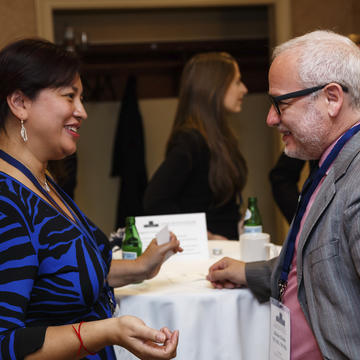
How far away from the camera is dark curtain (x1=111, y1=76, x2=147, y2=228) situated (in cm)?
559

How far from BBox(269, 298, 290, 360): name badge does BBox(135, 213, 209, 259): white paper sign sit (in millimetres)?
761

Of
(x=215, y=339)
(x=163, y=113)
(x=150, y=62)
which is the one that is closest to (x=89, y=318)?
(x=215, y=339)

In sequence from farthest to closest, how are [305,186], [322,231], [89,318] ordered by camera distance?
[305,186] < [89,318] < [322,231]

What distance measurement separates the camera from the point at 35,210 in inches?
57.9

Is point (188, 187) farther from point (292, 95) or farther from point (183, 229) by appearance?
point (292, 95)

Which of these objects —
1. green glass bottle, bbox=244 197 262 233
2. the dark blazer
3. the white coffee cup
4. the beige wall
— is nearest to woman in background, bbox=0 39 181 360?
the white coffee cup

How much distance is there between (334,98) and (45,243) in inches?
35.4

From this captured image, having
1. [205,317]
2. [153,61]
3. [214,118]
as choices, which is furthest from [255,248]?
[153,61]

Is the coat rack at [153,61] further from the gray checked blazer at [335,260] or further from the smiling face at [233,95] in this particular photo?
the gray checked blazer at [335,260]

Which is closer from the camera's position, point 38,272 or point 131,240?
point 38,272

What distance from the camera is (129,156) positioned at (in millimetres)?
5621

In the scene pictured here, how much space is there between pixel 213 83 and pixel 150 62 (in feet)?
10.1

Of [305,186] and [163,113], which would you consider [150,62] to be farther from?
[305,186]

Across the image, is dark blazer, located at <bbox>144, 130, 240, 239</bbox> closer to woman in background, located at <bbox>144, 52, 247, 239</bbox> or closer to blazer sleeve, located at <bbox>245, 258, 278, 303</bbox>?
woman in background, located at <bbox>144, 52, 247, 239</bbox>
